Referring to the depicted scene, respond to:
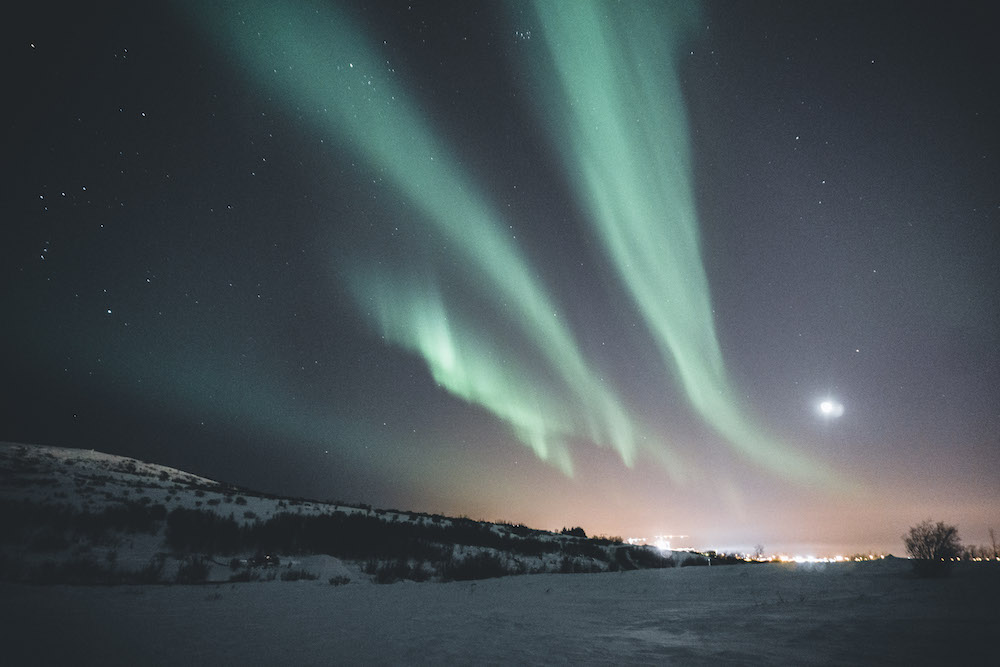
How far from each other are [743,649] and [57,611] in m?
8.31

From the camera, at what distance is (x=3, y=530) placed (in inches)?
503

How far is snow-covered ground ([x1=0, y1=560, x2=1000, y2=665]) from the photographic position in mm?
4113

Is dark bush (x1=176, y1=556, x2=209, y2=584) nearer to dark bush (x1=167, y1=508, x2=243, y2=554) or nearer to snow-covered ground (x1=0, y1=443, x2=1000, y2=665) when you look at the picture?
snow-covered ground (x1=0, y1=443, x2=1000, y2=665)

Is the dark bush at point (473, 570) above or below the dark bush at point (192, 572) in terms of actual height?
below

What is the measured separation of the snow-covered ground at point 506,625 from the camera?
4113 mm

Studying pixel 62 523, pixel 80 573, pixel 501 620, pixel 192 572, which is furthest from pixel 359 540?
pixel 501 620

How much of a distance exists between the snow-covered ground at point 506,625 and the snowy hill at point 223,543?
278 centimetres

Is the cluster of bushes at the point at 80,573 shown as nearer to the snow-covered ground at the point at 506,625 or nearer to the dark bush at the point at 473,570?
the snow-covered ground at the point at 506,625

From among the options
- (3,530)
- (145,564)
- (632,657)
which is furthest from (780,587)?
(3,530)

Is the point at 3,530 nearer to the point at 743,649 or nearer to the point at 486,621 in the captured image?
the point at 486,621

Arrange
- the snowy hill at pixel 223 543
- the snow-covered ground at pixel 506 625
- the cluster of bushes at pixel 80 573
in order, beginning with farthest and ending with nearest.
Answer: the snowy hill at pixel 223 543 < the cluster of bushes at pixel 80 573 < the snow-covered ground at pixel 506 625

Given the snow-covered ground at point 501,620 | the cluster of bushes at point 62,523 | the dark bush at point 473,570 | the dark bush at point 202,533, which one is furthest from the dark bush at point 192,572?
the dark bush at point 473,570

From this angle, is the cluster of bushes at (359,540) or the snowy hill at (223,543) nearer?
the snowy hill at (223,543)

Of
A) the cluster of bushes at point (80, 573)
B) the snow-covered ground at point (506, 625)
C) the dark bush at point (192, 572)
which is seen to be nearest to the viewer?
the snow-covered ground at point (506, 625)
